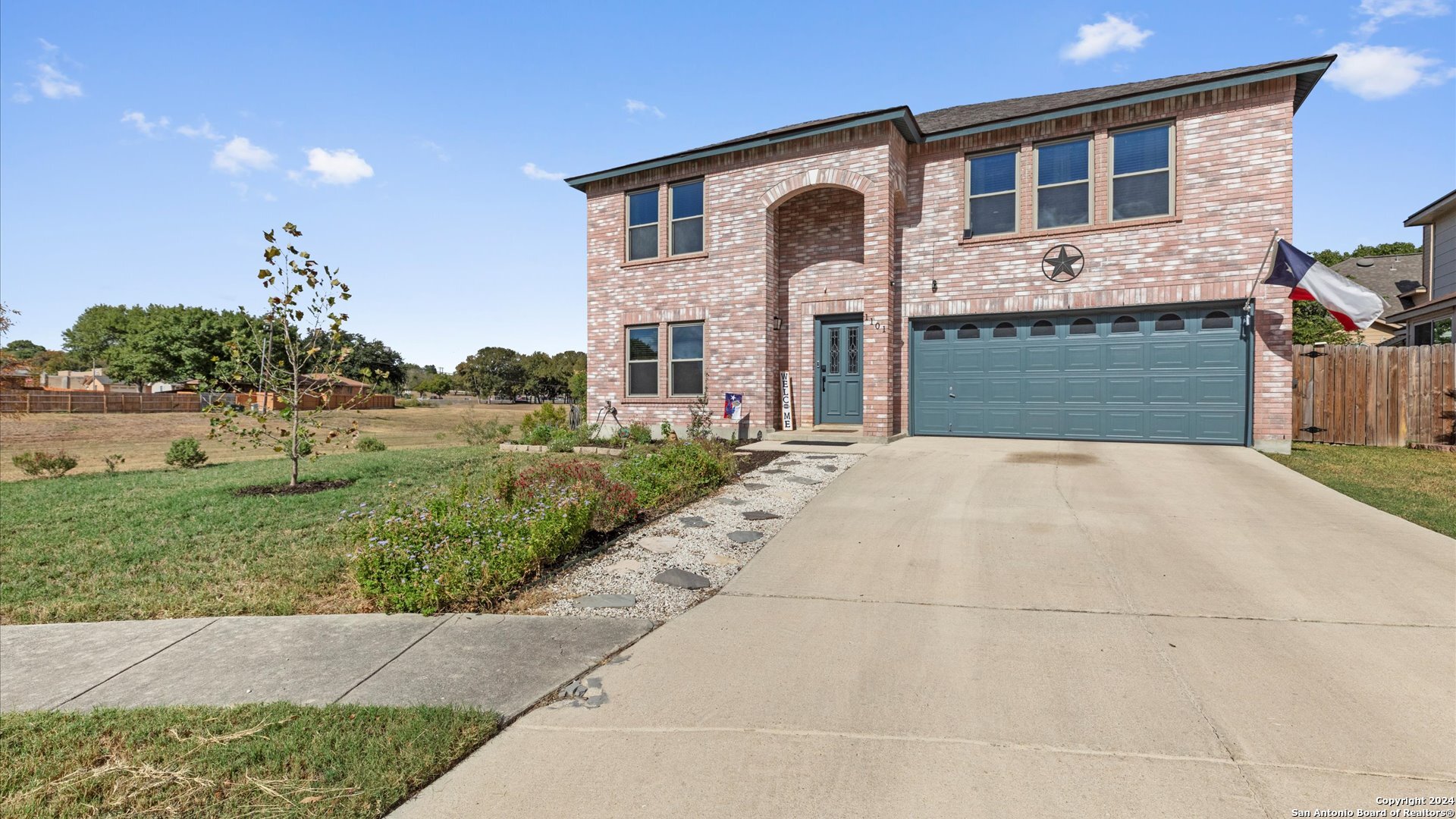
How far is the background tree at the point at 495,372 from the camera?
81750 mm

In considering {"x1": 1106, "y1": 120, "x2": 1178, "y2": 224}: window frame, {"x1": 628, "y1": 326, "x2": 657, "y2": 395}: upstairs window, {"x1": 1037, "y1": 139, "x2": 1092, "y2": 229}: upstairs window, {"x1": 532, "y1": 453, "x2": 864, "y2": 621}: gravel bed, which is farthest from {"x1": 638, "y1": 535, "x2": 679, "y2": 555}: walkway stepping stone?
{"x1": 1106, "y1": 120, "x2": 1178, "y2": 224}: window frame

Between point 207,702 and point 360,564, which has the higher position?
point 360,564

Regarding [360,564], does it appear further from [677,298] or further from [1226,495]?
[677,298]

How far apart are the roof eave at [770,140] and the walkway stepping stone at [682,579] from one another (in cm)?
1020

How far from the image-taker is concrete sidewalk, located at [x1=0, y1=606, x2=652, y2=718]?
327cm

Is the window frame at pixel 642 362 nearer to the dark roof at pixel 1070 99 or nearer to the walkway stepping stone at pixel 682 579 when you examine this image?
the dark roof at pixel 1070 99

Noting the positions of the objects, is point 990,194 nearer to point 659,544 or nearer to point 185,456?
point 659,544

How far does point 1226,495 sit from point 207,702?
915cm

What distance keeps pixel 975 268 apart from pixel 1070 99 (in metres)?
3.78

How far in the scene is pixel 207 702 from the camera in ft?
10.6

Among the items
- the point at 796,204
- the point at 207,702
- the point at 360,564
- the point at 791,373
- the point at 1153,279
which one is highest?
the point at 796,204

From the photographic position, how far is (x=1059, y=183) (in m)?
12.3

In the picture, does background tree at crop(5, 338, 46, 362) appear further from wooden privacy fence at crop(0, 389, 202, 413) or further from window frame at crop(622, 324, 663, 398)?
window frame at crop(622, 324, 663, 398)

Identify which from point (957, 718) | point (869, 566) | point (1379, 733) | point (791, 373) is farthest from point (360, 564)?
point (791, 373)
